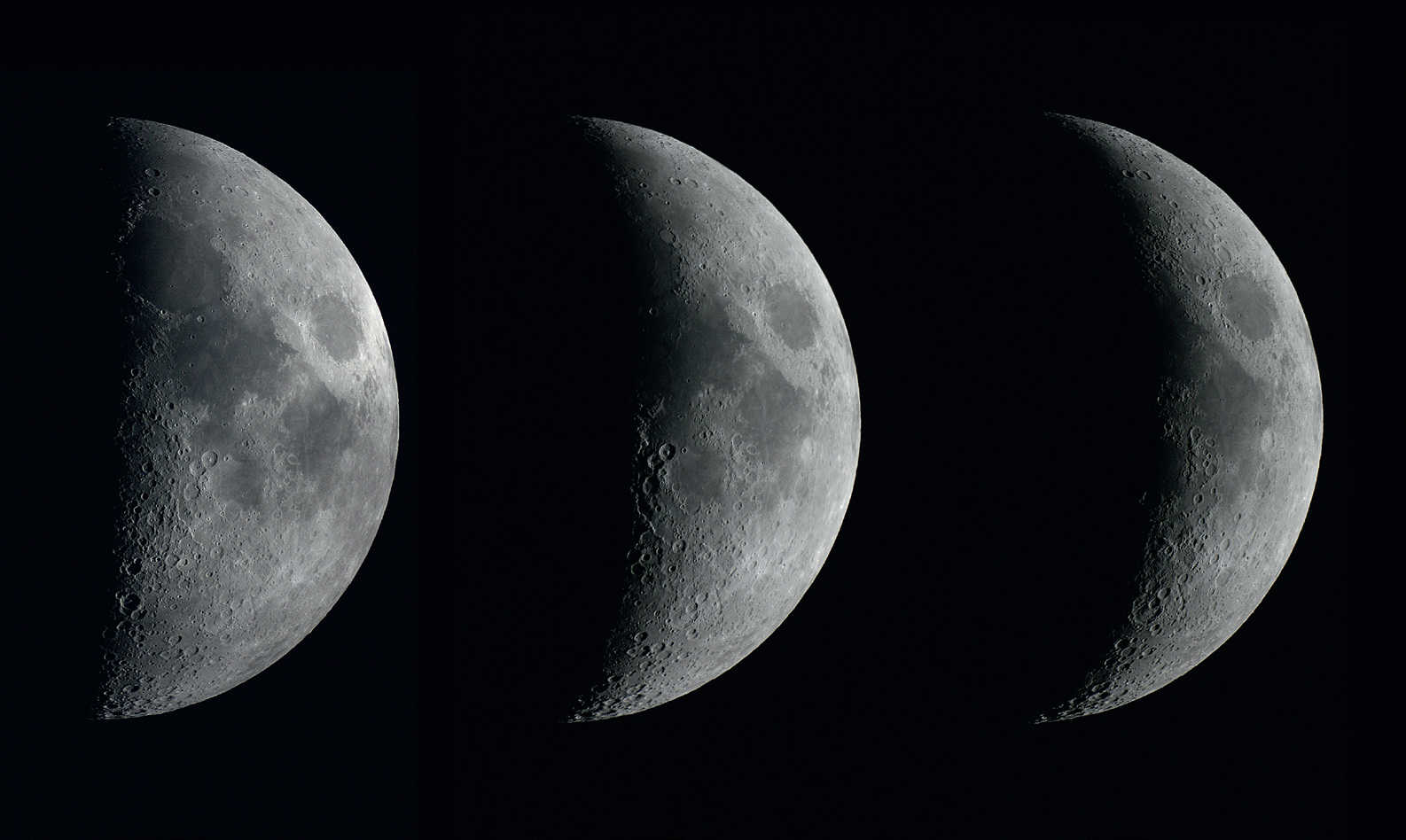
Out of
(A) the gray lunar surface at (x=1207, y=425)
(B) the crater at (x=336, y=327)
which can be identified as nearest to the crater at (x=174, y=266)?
(B) the crater at (x=336, y=327)

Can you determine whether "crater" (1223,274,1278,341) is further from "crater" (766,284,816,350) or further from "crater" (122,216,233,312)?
"crater" (122,216,233,312)

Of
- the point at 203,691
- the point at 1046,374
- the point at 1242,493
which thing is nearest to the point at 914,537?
the point at 1046,374

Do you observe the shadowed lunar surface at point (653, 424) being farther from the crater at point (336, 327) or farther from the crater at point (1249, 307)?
the crater at point (1249, 307)

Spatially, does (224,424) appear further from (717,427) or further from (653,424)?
(717,427)

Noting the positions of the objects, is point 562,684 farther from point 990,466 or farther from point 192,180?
point 192,180

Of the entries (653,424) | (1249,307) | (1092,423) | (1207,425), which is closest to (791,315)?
(653,424)
